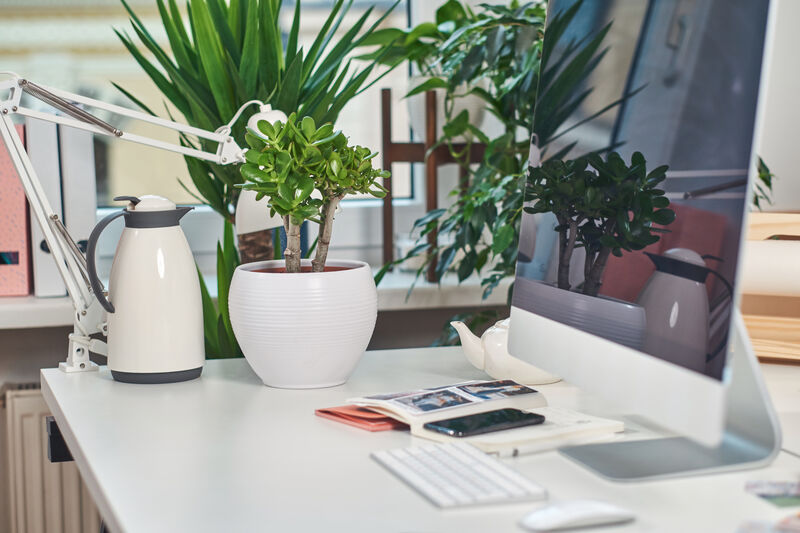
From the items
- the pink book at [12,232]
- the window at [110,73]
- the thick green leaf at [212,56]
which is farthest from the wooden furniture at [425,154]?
the pink book at [12,232]

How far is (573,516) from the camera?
0.67 m

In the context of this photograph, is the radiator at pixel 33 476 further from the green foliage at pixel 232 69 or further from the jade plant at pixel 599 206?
the jade plant at pixel 599 206

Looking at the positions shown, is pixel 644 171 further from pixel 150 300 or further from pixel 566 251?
pixel 150 300

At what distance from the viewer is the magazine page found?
970mm

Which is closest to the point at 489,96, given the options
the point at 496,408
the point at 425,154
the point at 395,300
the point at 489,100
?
the point at 489,100

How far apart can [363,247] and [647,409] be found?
155cm

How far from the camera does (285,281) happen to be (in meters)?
1.12

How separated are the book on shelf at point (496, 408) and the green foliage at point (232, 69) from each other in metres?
0.66

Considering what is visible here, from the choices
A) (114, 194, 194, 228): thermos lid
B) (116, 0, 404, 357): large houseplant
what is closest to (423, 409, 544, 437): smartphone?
(114, 194, 194, 228): thermos lid

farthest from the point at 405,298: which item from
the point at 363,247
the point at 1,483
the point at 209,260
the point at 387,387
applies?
the point at 1,483

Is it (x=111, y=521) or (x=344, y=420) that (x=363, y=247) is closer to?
(x=344, y=420)

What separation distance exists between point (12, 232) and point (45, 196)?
558 millimetres

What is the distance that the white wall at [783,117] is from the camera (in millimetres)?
1815

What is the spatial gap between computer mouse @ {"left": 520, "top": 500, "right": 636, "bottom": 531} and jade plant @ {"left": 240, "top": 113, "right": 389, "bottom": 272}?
21.1 inches
